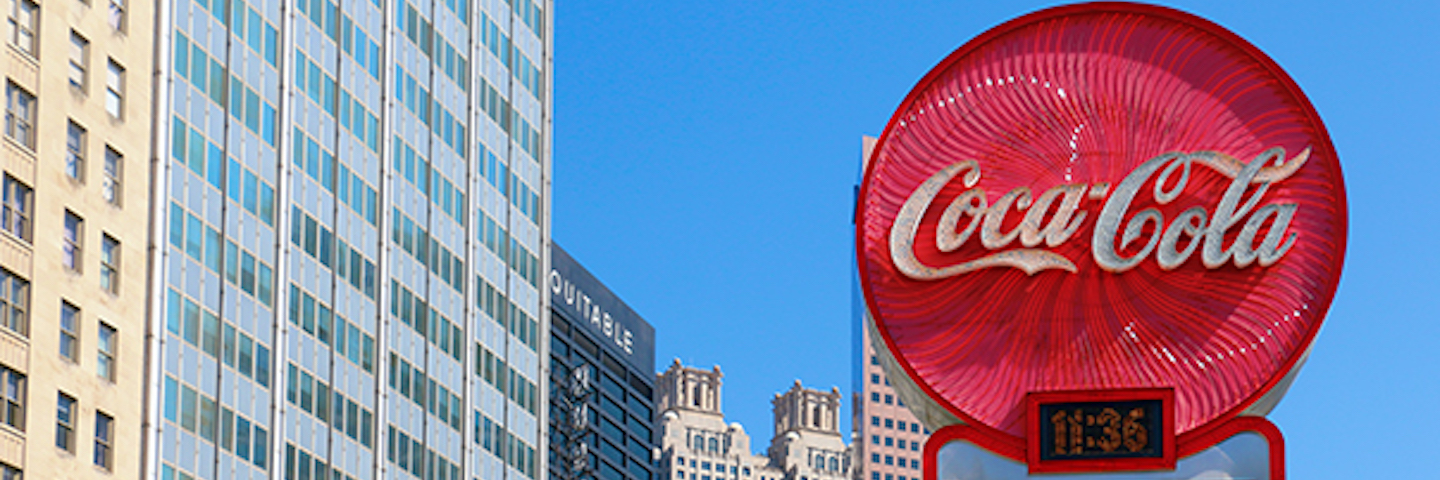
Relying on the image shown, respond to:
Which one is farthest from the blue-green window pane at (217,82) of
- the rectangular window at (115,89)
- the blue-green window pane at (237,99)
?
the rectangular window at (115,89)

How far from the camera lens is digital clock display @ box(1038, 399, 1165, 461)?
57.8 metres

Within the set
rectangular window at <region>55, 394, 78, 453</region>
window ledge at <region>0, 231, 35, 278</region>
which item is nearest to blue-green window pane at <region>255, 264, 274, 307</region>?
rectangular window at <region>55, 394, 78, 453</region>

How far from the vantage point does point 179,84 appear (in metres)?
87.5

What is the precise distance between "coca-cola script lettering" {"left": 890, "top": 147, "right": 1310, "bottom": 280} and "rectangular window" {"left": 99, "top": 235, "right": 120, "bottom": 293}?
29927 millimetres

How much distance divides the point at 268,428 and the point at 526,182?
95.2 ft

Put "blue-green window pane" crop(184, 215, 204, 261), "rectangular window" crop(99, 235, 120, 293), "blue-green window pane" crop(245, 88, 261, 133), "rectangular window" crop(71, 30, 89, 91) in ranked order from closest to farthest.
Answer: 1. "rectangular window" crop(71, 30, 89, 91)
2. "rectangular window" crop(99, 235, 120, 293)
3. "blue-green window pane" crop(184, 215, 204, 261)
4. "blue-green window pane" crop(245, 88, 261, 133)

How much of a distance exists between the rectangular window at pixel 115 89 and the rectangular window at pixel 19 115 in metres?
5.14

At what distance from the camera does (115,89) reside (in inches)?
3258

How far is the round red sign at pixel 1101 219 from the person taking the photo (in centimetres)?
5872

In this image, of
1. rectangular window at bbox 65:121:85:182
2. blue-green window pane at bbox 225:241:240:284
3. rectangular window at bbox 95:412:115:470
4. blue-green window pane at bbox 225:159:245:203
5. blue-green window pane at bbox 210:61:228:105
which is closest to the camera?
rectangular window at bbox 65:121:85:182

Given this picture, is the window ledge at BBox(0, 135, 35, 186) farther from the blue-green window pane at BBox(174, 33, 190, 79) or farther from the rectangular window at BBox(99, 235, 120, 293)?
the blue-green window pane at BBox(174, 33, 190, 79)

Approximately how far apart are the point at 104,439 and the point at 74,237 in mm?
6083

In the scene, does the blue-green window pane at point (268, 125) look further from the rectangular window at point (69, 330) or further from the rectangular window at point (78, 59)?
the rectangular window at point (69, 330)

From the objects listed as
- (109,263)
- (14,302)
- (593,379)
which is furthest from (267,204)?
(593,379)
